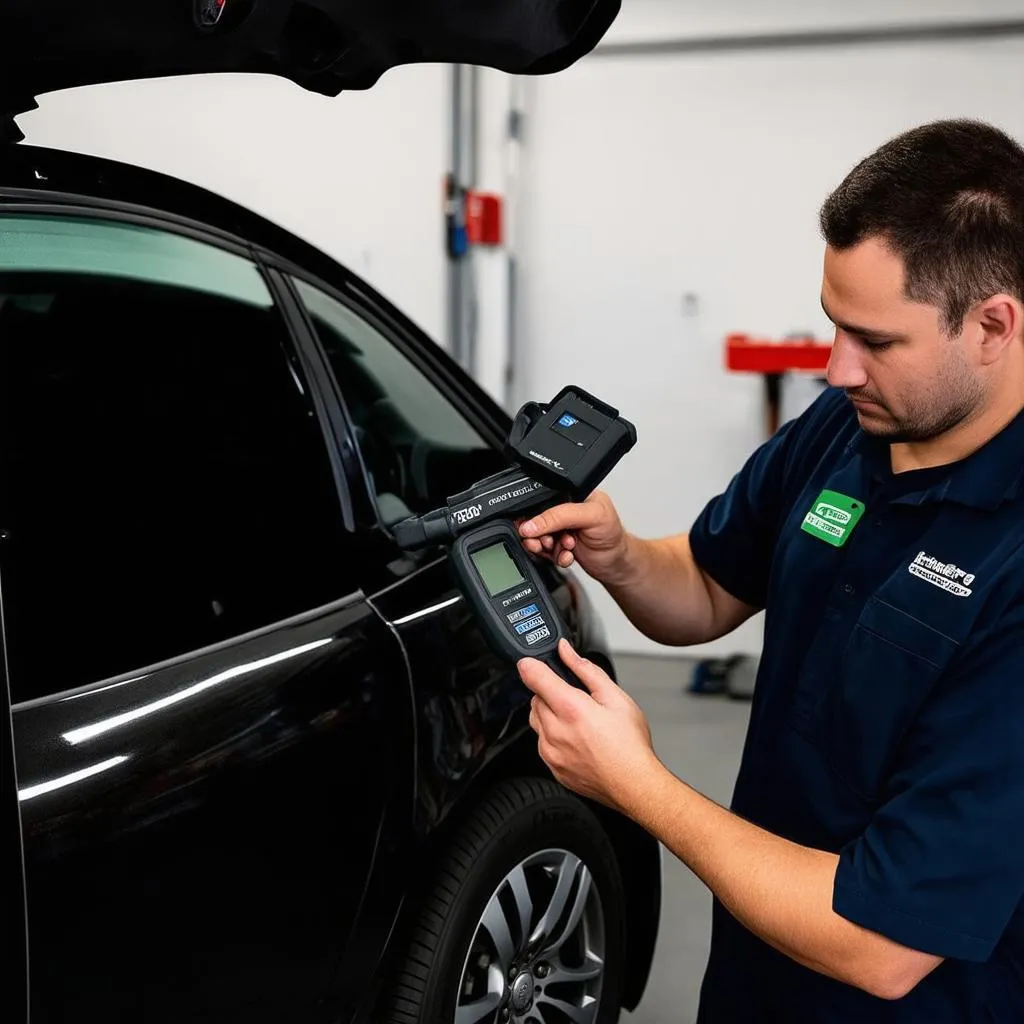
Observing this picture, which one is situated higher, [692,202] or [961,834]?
[692,202]

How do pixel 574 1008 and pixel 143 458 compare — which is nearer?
pixel 143 458

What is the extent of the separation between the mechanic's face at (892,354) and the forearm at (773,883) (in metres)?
0.43

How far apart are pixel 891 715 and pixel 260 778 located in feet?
2.33

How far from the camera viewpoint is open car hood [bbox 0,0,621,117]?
118 centimetres

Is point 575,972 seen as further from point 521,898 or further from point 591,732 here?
point 591,732

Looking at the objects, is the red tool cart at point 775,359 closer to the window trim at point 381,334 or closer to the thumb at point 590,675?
the window trim at point 381,334

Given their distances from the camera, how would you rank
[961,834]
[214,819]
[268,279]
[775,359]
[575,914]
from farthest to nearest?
1. [775,359]
2. [575,914]
3. [268,279]
4. [214,819]
5. [961,834]

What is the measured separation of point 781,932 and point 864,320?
0.59 meters

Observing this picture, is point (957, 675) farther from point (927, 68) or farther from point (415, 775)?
point (927, 68)

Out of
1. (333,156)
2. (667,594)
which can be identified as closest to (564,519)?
(667,594)

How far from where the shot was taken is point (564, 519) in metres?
1.50

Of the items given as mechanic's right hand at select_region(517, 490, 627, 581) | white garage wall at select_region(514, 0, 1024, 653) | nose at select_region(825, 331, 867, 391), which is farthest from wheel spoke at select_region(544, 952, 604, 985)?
white garage wall at select_region(514, 0, 1024, 653)

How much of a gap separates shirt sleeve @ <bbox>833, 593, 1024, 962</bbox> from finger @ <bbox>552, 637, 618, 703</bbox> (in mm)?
291

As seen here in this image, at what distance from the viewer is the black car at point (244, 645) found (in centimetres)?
126
